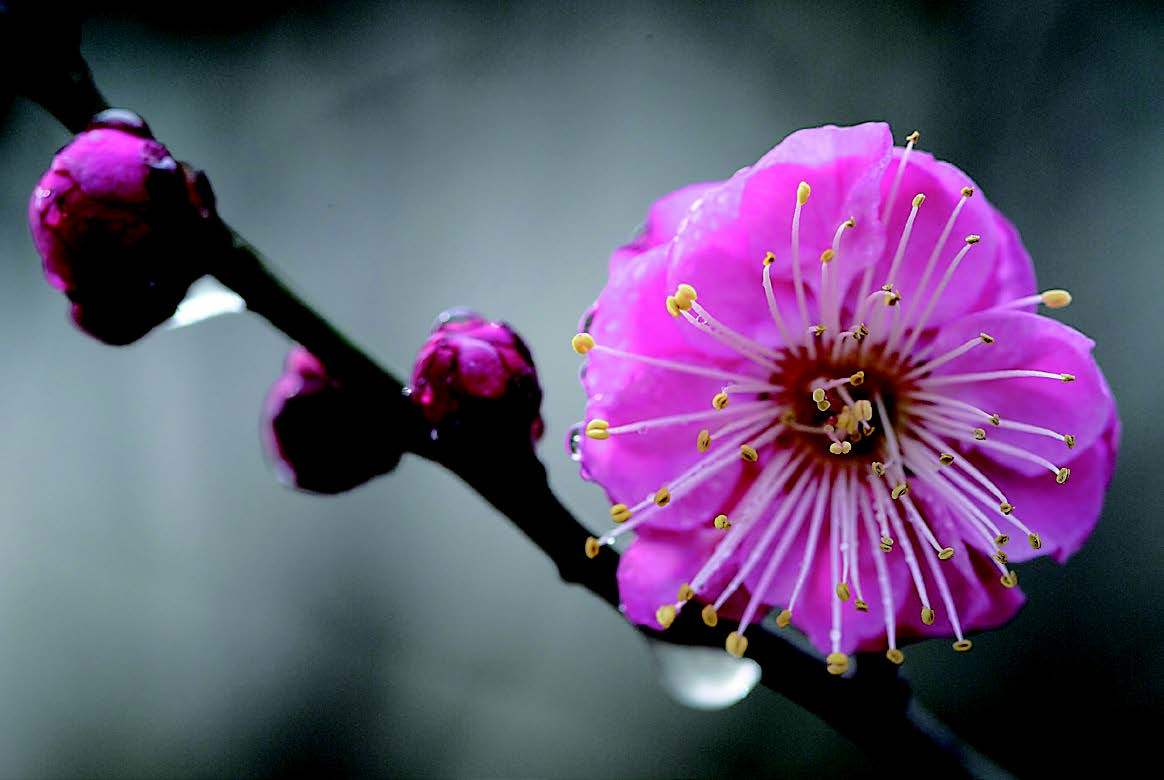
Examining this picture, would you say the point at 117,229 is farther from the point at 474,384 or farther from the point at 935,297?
the point at 935,297

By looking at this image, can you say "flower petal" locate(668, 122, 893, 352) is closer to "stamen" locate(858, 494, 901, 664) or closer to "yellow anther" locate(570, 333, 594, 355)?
"yellow anther" locate(570, 333, 594, 355)

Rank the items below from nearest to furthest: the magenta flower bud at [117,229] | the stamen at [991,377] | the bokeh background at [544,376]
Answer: the magenta flower bud at [117,229], the stamen at [991,377], the bokeh background at [544,376]

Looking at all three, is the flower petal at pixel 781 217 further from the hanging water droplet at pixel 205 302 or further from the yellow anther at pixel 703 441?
the hanging water droplet at pixel 205 302

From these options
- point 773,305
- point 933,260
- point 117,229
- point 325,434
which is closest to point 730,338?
point 773,305

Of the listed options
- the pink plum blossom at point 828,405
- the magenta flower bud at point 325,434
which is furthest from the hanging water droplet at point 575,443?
the magenta flower bud at point 325,434

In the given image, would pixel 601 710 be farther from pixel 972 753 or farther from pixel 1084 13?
pixel 1084 13
